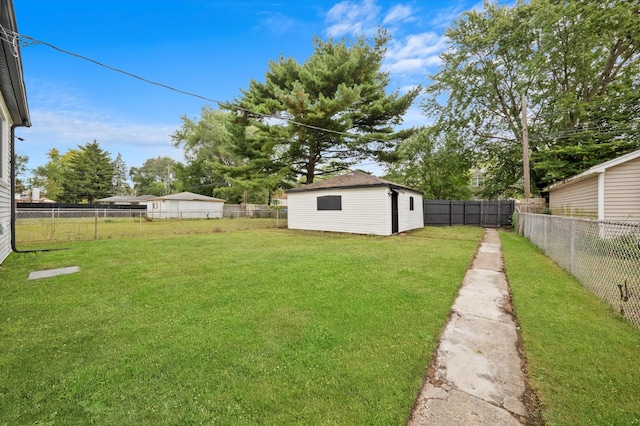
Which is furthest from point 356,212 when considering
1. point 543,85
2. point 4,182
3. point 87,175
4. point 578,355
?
point 87,175

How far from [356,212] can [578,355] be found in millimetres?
9230

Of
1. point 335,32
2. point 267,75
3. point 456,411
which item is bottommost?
point 456,411

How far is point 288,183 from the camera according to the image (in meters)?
20.2

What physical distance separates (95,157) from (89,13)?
4265cm

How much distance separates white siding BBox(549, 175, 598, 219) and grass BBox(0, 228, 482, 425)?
6753mm

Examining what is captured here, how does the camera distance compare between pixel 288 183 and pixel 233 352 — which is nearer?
pixel 233 352

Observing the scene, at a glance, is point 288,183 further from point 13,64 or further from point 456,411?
point 456,411

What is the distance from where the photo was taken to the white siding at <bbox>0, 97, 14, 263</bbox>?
5.52m

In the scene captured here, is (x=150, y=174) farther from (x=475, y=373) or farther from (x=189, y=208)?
(x=475, y=373)

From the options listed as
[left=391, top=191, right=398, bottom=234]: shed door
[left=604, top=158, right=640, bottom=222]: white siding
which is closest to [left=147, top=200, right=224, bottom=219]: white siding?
[left=391, top=191, right=398, bottom=234]: shed door

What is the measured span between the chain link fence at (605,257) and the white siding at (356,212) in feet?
18.2

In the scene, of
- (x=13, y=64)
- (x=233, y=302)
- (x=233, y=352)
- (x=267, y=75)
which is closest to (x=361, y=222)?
(x=233, y=302)

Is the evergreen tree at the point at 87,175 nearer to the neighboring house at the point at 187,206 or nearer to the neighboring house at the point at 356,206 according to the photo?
the neighboring house at the point at 187,206

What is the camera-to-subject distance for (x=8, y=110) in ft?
19.6
